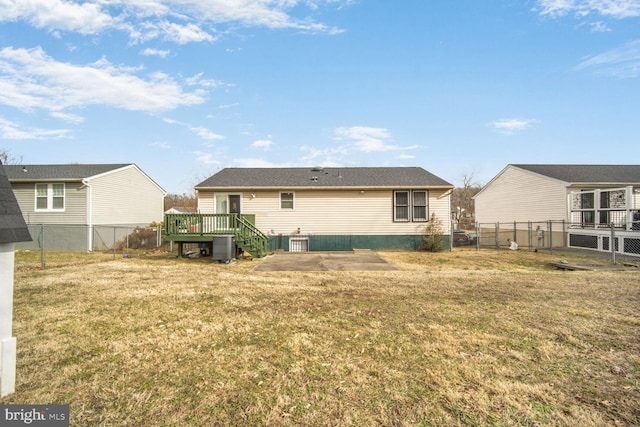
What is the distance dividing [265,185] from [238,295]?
33.0 feet

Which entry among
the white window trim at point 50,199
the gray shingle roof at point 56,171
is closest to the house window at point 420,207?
the gray shingle roof at point 56,171

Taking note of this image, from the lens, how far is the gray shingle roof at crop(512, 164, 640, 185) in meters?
18.8

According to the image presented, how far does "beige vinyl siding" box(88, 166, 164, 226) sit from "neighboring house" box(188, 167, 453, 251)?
6.57m

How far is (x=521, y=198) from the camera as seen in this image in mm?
22000

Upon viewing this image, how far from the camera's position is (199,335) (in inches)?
178

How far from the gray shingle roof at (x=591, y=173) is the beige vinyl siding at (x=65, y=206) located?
27150 millimetres

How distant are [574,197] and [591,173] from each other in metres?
4.07

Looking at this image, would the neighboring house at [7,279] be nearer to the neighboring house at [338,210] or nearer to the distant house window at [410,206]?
the neighboring house at [338,210]

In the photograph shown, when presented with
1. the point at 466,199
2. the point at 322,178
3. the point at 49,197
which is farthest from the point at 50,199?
the point at 466,199

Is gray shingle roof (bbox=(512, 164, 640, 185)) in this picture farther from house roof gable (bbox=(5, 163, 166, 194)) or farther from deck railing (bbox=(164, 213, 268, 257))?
house roof gable (bbox=(5, 163, 166, 194))

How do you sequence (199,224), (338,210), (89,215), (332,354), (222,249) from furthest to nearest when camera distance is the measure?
1. (89,215)
2. (338,210)
3. (199,224)
4. (222,249)
5. (332,354)

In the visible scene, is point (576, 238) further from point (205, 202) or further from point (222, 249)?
point (205, 202)

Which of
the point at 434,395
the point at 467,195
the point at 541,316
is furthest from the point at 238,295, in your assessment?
the point at 467,195

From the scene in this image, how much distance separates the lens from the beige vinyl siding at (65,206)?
17.0 meters
